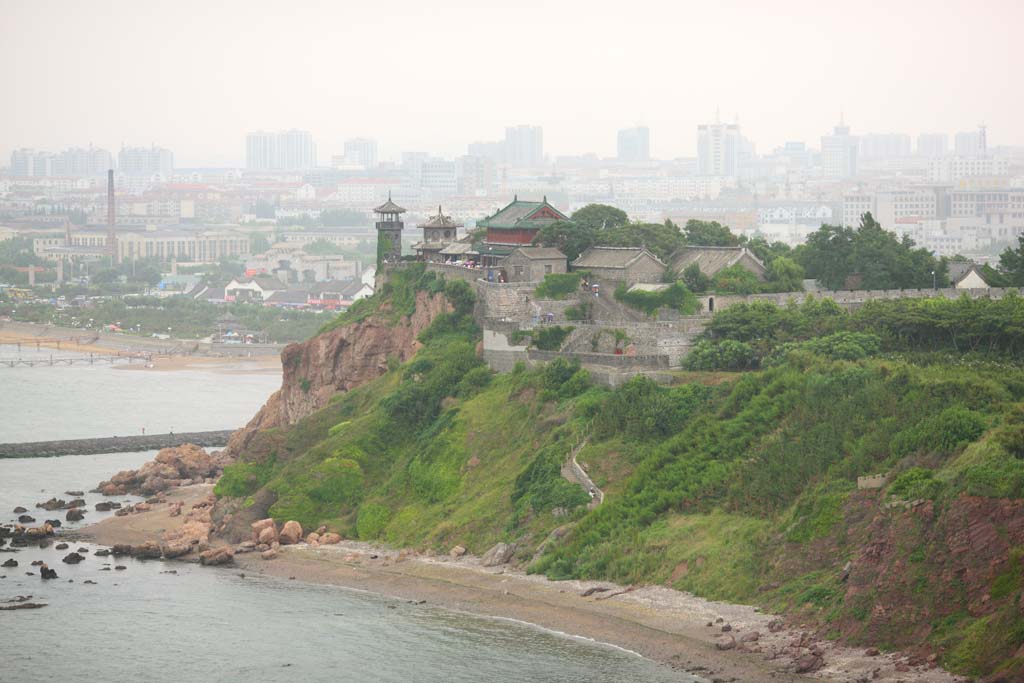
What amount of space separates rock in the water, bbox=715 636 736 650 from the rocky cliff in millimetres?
19002

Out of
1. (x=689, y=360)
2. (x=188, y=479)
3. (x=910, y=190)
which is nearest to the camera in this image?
(x=689, y=360)

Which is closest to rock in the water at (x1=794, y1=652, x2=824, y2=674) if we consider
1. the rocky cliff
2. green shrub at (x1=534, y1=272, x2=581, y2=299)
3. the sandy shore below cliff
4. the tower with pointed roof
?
the sandy shore below cliff

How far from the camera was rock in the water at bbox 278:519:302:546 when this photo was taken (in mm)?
41094

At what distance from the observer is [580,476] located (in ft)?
122

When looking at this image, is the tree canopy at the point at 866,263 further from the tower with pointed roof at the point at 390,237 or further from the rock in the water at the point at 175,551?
the rock in the water at the point at 175,551

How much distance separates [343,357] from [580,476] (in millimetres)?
15036

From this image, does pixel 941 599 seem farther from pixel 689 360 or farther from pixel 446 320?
pixel 446 320

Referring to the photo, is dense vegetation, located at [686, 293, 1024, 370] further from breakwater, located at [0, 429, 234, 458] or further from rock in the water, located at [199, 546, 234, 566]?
breakwater, located at [0, 429, 234, 458]

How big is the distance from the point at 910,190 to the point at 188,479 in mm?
97528

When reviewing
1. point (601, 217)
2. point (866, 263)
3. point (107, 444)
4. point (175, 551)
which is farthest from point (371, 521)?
point (107, 444)

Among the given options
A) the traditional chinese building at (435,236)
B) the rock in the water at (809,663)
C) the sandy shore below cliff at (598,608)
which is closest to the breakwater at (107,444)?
the traditional chinese building at (435,236)

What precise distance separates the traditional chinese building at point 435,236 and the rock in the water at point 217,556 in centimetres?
1506

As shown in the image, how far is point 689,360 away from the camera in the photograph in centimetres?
4034

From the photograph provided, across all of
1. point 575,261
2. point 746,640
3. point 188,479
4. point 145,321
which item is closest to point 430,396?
point 575,261
